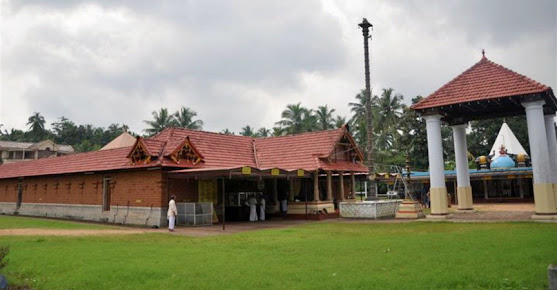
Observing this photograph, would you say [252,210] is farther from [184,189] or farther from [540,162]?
[540,162]

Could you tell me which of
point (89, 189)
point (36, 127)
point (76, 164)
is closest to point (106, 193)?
point (89, 189)

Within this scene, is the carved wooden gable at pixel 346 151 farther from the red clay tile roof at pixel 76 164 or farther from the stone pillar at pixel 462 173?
the red clay tile roof at pixel 76 164

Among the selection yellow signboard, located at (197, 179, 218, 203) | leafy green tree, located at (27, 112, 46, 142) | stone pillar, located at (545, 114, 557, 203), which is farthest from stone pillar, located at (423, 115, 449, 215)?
leafy green tree, located at (27, 112, 46, 142)

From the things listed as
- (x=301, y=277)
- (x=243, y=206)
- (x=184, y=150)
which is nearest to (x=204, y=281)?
(x=301, y=277)

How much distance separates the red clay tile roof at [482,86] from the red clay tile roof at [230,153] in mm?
6471

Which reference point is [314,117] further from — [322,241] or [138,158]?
[322,241]

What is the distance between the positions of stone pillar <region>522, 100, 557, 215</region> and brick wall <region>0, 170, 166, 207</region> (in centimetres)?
1561

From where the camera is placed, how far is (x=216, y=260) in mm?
9234

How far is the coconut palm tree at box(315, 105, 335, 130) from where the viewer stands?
170ft

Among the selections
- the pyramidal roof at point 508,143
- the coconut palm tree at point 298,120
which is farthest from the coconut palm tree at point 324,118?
the pyramidal roof at point 508,143

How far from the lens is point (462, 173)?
2189 cm

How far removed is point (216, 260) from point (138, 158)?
1278 cm

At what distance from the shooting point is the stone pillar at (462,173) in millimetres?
21766

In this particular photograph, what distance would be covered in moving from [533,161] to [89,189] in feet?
72.8
